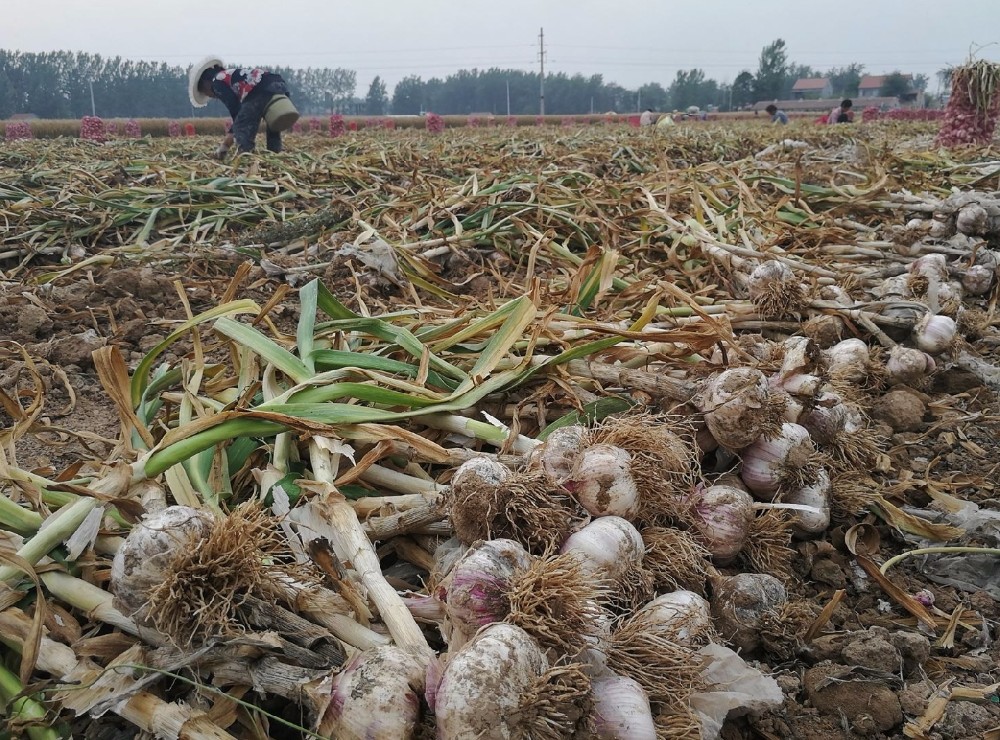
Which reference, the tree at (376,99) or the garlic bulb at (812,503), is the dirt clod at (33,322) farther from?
the tree at (376,99)

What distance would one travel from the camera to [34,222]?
4.90 metres

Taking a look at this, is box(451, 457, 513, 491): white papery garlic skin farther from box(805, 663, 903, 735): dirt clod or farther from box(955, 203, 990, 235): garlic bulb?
box(955, 203, 990, 235): garlic bulb

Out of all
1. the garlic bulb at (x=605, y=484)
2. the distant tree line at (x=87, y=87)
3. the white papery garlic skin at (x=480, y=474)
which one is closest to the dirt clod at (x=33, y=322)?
the white papery garlic skin at (x=480, y=474)

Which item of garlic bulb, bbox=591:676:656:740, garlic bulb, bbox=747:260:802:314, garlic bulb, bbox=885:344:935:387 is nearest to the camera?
garlic bulb, bbox=591:676:656:740

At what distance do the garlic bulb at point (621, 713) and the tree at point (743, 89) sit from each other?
73.5m

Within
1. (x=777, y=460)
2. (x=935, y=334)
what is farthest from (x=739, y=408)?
(x=935, y=334)

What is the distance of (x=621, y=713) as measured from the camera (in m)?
0.98

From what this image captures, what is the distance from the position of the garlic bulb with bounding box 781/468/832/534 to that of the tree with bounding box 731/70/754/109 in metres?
72.6

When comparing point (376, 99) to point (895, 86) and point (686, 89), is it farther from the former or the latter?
point (895, 86)

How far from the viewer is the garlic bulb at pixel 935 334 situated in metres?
2.45

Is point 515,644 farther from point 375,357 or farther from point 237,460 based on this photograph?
point 375,357

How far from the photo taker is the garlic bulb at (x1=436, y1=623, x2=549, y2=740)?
86cm

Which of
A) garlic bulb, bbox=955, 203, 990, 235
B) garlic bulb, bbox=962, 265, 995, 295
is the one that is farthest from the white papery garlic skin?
garlic bulb, bbox=955, 203, 990, 235

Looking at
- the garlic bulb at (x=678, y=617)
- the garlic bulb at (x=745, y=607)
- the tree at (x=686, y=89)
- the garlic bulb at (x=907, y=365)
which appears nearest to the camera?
the garlic bulb at (x=678, y=617)
